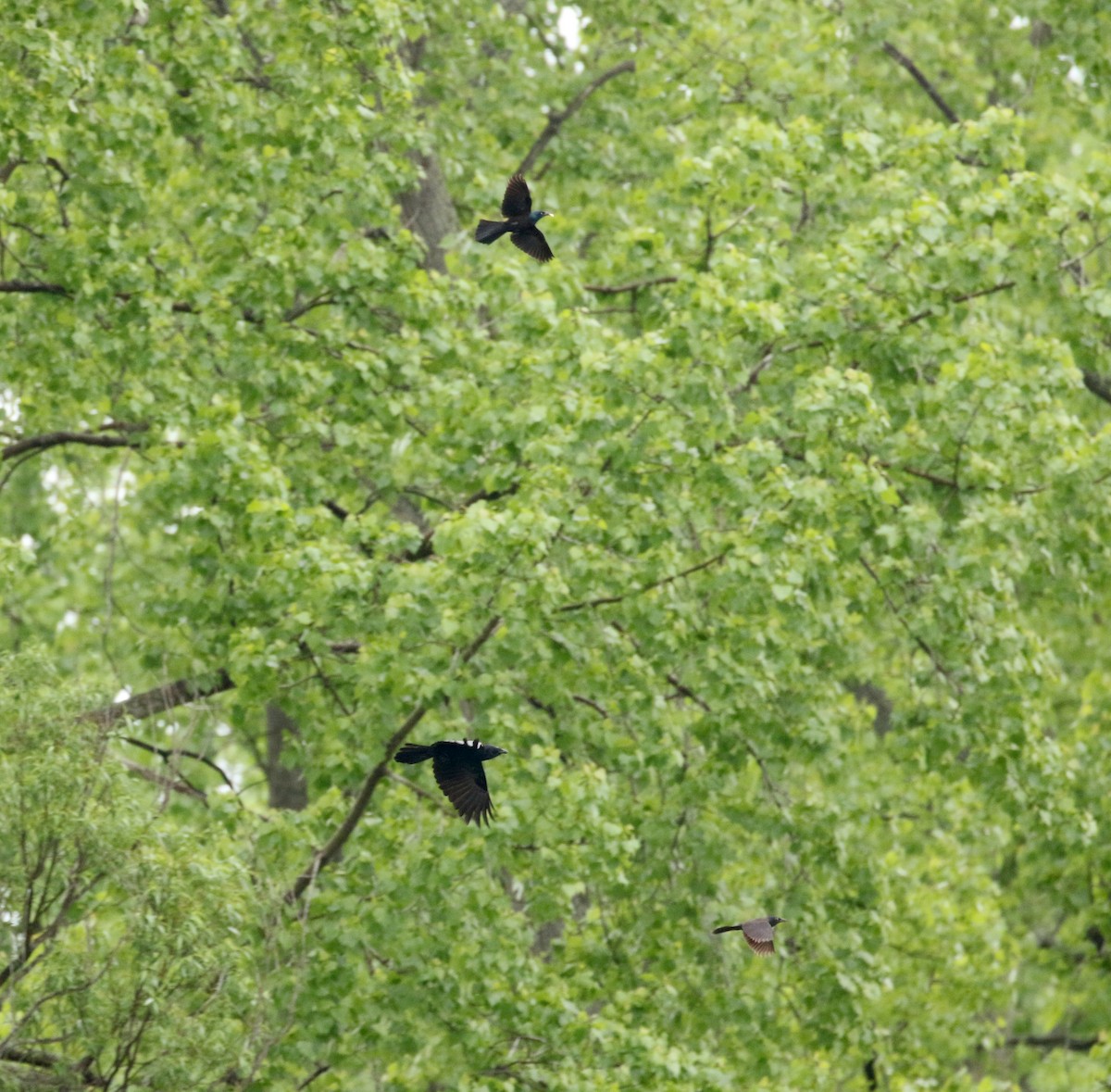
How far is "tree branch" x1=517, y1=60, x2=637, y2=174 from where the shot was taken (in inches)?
653

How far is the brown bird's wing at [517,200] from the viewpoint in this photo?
9.62m

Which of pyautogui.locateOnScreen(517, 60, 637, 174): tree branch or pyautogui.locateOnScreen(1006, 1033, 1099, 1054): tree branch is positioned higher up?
pyautogui.locateOnScreen(517, 60, 637, 174): tree branch

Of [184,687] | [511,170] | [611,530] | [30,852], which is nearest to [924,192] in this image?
[611,530]

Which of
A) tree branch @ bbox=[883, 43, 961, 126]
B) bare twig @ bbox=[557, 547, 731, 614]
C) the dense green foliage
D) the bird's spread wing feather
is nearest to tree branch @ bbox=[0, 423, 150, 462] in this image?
the dense green foliage

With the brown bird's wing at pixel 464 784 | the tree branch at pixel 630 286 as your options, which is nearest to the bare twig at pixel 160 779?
the brown bird's wing at pixel 464 784

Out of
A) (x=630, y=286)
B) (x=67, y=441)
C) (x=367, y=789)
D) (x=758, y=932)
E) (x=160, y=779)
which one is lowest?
(x=160, y=779)

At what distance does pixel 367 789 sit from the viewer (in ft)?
37.6

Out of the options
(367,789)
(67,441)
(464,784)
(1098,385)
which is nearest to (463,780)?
(464,784)

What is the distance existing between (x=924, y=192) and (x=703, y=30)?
12.5 feet

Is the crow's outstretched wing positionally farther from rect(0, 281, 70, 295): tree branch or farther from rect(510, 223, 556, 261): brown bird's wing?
rect(0, 281, 70, 295): tree branch

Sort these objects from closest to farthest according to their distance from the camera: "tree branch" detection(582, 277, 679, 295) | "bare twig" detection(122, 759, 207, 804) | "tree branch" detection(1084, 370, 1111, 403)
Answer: "bare twig" detection(122, 759, 207, 804) → "tree branch" detection(582, 277, 679, 295) → "tree branch" detection(1084, 370, 1111, 403)

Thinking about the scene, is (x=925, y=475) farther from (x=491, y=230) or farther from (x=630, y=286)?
(x=491, y=230)

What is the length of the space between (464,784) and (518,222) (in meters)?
2.64

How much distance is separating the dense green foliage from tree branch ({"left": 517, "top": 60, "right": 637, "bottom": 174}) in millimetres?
1329
